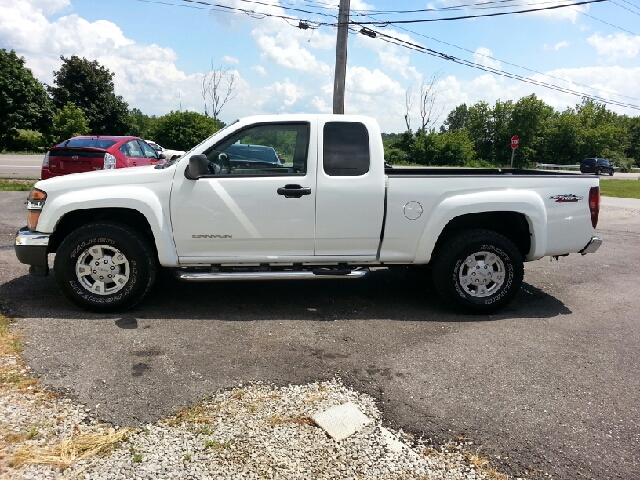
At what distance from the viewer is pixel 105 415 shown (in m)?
3.10

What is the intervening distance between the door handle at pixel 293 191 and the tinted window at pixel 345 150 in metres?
0.28

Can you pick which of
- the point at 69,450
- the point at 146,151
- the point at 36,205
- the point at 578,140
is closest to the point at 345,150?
the point at 36,205

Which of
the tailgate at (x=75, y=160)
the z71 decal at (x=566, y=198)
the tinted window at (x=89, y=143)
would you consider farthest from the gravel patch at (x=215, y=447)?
the tinted window at (x=89, y=143)

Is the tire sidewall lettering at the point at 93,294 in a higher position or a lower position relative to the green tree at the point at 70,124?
lower

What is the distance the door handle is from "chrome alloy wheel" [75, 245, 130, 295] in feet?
5.26

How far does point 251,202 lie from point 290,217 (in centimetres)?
39

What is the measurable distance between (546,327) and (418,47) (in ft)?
50.7

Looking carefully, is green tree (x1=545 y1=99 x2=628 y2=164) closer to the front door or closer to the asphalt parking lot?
the asphalt parking lot

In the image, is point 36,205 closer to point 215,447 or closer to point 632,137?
point 215,447

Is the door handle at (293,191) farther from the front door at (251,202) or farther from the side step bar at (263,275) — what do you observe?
the side step bar at (263,275)

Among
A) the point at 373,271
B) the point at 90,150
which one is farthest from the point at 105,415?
the point at 90,150

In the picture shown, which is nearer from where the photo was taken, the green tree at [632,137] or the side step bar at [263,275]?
the side step bar at [263,275]

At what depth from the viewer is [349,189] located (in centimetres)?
483

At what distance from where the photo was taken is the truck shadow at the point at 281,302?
4968 millimetres
